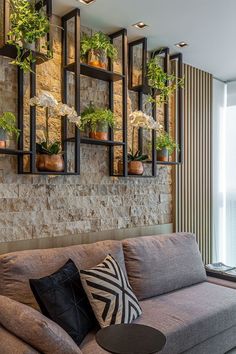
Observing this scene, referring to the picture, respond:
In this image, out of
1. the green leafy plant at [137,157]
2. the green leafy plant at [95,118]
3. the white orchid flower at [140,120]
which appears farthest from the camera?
the green leafy plant at [137,157]

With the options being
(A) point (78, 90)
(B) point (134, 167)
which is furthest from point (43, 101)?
(B) point (134, 167)

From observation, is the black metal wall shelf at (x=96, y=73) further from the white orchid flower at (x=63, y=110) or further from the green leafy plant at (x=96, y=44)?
the white orchid flower at (x=63, y=110)

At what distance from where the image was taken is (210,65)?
4.11 metres

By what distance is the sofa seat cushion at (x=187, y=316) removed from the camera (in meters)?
2.30

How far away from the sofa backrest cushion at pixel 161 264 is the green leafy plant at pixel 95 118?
3.37ft

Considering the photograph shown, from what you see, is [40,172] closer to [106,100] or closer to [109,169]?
[109,169]

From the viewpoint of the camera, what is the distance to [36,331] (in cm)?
172

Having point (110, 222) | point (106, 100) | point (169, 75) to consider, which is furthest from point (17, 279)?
point (169, 75)

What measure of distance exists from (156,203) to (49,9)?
6.92 ft

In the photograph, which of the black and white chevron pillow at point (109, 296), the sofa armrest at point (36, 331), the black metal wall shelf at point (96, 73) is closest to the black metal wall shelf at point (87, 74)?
the black metal wall shelf at point (96, 73)

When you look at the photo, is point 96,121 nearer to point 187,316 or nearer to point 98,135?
point 98,135

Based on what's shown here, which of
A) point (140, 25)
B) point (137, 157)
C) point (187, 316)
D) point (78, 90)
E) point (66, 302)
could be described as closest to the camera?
point (66, 302)

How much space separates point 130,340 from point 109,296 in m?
0.52

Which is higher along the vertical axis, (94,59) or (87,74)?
(94,59)
